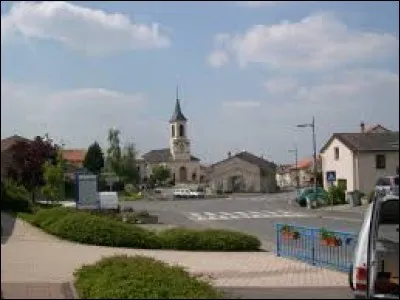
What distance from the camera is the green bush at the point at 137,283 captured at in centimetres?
962

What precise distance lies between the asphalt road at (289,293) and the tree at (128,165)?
96.9 meters

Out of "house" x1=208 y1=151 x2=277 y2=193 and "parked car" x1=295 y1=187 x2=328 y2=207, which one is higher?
"house" x1=208 y1=151 x2=277 y2=193

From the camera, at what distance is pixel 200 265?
58.5 feet

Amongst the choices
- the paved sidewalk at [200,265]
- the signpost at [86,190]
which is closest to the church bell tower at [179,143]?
the signpost at [86,190]

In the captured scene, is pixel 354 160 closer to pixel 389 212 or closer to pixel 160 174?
pixel 389 212

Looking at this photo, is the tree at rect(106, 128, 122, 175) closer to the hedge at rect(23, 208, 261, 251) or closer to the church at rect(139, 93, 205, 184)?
the church at rect(139, 93, 205, 184)

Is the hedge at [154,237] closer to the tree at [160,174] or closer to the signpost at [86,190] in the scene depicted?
the signpost at [86,190]

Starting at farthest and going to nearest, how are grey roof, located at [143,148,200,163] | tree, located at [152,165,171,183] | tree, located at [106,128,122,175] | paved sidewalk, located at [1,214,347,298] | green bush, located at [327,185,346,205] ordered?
grey roof, located at [143,148,200,163], tree, located at [152,165,171,183], tree, located at [106,128,122,175], green bush, located at [327,185,346,205], paved sidewalk, located at [1,214,347,298]

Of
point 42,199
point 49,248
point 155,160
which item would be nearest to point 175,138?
point 155,160

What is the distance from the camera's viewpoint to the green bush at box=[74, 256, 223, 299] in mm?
9625

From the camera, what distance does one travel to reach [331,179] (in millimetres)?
52156

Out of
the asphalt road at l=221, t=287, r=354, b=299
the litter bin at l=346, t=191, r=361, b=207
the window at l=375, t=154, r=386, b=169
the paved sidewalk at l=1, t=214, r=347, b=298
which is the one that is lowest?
the asphalt road at l=221, t=287, r=354, b=299

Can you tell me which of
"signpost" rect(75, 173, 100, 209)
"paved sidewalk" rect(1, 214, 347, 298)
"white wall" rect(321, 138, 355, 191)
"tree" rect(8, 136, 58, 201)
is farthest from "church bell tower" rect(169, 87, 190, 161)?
"paved sidewalk" rect(1, 214, 347, 298)

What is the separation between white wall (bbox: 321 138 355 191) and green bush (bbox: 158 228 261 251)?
39.1 metres
